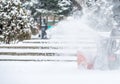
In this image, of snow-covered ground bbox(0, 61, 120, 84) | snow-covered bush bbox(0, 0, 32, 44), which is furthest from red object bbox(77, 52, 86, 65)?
snow-covered bush bbox(0, 0, 32, 44)

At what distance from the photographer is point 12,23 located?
42.7 ft

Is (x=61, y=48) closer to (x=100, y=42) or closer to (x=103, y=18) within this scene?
(x=100, y=42)

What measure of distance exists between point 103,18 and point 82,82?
23.1 meters

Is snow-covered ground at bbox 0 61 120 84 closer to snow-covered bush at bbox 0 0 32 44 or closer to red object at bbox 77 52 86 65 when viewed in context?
red object at bbox 77 52 86 65

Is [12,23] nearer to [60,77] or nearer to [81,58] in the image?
[81,58]

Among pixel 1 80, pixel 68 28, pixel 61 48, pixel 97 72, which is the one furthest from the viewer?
pixel 61 48

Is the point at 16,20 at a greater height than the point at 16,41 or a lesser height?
greater

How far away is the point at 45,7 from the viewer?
2834cm

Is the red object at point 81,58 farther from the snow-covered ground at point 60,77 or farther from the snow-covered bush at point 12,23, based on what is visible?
the snow-covered bush at point 12,23

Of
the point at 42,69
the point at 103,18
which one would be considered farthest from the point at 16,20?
the point at 103,18

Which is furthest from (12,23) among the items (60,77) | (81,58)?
(60,77)

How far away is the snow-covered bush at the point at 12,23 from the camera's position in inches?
509

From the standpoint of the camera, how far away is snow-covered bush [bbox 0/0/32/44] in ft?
42.4

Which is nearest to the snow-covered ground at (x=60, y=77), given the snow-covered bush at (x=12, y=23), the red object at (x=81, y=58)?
the red object at (x=81, y=58)
